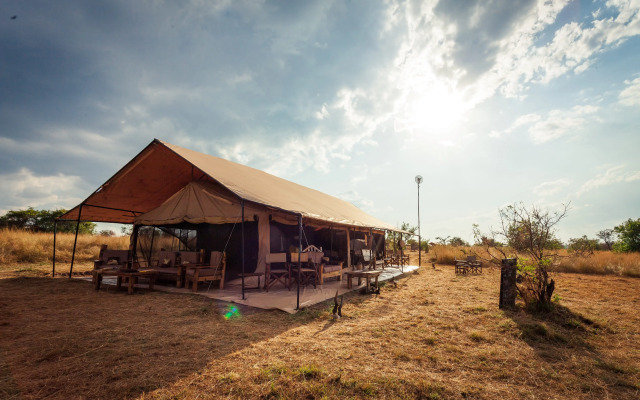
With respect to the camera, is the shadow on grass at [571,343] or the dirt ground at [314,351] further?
the shadow on grass at [571,343]

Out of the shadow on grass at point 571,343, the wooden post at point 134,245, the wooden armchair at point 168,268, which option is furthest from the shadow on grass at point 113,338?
the wooden post at point 134,245

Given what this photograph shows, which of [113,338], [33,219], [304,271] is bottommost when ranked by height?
[113,338]

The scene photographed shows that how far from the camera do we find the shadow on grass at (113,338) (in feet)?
8.00

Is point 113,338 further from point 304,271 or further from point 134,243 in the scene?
point 134,243

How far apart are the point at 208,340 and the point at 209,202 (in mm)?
4845

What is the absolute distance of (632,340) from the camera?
3594 mm

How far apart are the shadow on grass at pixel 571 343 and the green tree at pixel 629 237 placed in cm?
1745

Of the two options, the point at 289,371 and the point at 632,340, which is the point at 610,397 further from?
the point at 289,371

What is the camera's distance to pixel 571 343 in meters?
3.51

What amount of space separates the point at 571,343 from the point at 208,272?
Result: 6.89 metres

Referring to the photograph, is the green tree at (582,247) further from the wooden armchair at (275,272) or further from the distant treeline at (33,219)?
the distant treeline at (33,219)

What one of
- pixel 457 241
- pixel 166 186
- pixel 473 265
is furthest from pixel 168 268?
pixel 457 241

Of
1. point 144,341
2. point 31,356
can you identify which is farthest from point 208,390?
point 31,356

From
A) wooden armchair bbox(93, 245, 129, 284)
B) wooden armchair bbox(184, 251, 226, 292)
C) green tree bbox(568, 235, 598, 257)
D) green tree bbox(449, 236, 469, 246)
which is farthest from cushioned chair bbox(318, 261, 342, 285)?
green tree bbox(449, 236, 469, 246)
